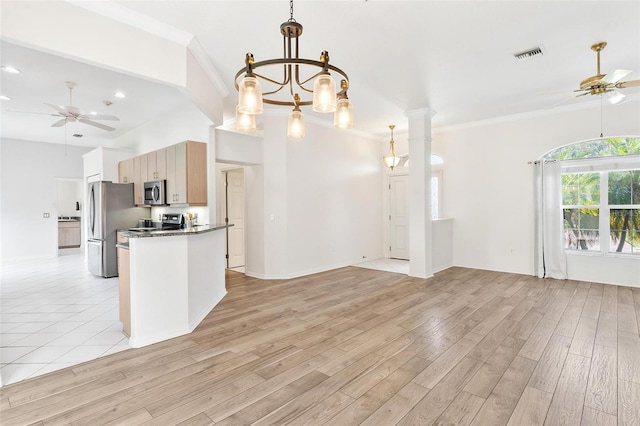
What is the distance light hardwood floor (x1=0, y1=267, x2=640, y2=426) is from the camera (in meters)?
2.01

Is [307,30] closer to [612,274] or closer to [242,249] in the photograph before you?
[242,249]

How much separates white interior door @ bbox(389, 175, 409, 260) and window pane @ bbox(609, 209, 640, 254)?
3.64 metres

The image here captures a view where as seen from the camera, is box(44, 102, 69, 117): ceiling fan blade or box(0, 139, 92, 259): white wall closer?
box(44, 102, 69, 117): ceiling fan blade

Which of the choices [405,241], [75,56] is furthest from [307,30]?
[405,241]

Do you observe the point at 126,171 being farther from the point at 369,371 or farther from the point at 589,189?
the point at 589,189

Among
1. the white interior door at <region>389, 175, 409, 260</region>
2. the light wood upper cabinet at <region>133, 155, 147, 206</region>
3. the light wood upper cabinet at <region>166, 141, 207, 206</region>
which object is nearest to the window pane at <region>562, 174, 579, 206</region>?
the white interior door at <region>389, 175, 409, 260</region>

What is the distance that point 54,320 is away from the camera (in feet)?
12.2

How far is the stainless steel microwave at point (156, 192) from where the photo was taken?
17.2ft

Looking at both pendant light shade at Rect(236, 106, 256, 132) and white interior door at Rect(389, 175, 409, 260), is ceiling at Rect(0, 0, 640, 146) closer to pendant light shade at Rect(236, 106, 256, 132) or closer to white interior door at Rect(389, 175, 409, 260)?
pendant light shade at Rect(236, 106, 256, 132)

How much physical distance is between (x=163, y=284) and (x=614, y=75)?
4.86m

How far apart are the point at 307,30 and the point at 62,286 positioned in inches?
223

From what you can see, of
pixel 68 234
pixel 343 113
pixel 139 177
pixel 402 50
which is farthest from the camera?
pixel 68 234

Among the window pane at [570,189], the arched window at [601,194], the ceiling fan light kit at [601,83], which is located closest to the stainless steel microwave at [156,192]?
the ceiling fan light kit at [601,83]

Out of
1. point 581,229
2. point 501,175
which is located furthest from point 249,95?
point 581,229
